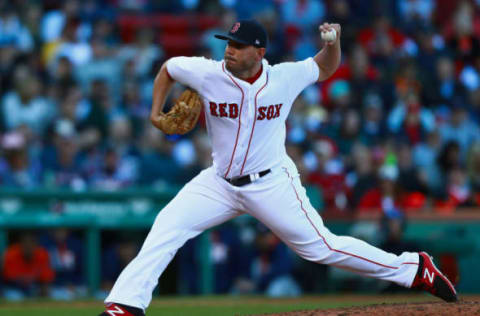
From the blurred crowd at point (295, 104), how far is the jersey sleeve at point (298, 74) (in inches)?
175

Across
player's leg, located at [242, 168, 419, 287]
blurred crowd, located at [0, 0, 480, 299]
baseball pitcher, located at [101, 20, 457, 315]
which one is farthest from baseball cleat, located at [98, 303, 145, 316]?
blurred crowd, located at [0, 0, 480, 299]

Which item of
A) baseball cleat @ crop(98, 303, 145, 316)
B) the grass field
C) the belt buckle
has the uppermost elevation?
the belt buckle

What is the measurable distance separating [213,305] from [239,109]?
3.34 m

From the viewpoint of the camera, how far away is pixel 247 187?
5277mm

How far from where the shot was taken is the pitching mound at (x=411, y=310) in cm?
512

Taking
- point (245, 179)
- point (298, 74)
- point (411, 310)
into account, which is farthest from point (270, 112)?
point (411, 310)

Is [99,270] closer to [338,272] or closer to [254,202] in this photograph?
[338,272]

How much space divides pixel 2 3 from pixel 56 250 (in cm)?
465

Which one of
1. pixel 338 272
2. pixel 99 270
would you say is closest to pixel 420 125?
pixel 338 272

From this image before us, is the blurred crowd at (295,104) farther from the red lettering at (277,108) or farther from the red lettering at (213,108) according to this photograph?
the red lettering at (213,108)

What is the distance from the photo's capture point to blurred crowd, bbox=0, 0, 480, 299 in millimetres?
9781

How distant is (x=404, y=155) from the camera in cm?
1083

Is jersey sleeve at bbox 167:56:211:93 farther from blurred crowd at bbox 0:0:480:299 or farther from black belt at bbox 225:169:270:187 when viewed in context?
blurred crowd at bbox 0:0:480:299

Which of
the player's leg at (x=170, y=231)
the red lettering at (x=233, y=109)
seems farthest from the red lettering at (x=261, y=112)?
the player's leg at (x=170, y=231)
